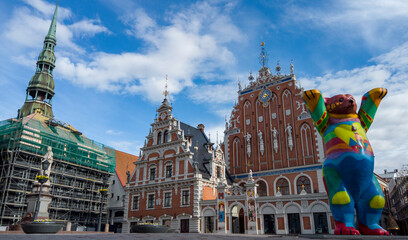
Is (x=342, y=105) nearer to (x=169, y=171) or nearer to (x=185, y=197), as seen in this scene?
(x=185, y=197)

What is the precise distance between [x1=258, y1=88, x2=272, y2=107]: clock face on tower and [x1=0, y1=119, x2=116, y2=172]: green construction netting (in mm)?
22240

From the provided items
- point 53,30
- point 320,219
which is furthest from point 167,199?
point 53,30

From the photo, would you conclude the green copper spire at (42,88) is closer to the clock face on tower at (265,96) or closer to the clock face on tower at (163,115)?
the clock face on tower at (163,115)

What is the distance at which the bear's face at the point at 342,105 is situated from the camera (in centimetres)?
1180

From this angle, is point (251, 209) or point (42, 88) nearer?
point (251, 209)

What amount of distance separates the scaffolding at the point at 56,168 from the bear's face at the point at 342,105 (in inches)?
898

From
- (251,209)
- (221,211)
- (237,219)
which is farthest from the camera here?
(237,219)

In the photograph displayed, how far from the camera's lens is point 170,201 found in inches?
997

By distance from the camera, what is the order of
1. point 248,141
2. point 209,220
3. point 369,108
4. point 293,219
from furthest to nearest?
1. point 248,141
2. point 209,220
3. point 293,219
4. point 369,108

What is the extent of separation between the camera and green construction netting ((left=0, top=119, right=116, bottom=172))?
32.0 metres

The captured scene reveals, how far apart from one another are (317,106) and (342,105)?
996 mm

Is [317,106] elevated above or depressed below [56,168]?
below

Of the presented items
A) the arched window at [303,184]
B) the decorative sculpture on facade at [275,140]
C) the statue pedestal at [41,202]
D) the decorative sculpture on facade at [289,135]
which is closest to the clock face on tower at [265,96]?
the decorative sculpture on facade at [275,140]

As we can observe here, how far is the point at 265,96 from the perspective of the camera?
28078 mm
